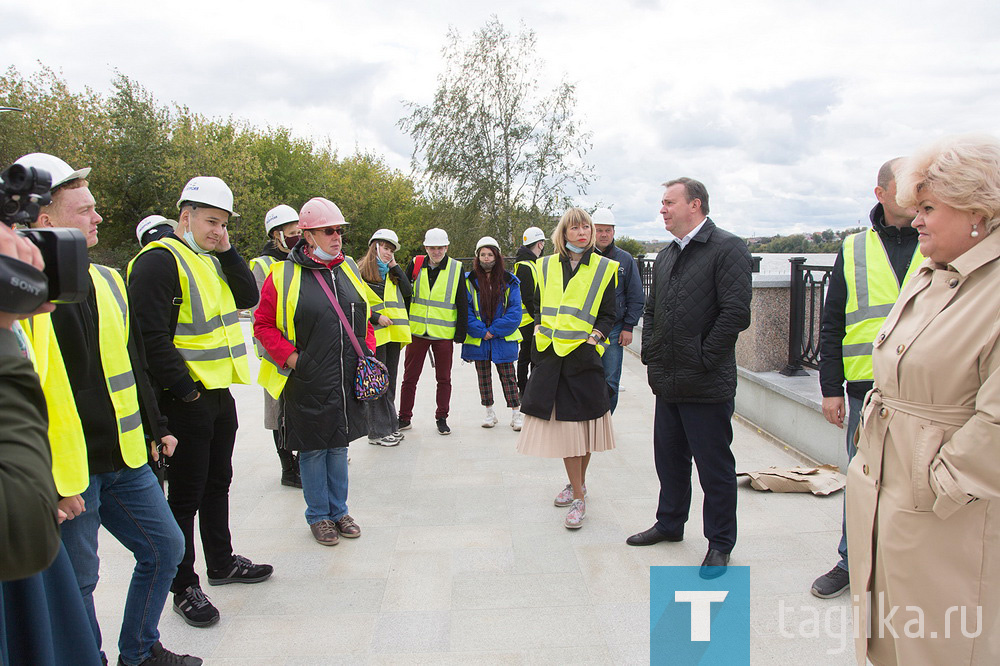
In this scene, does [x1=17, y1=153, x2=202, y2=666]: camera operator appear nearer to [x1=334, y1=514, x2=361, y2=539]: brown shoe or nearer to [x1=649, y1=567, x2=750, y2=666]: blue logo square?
[x1=334, y1=514, x2=361, y2=539]: brown shoe

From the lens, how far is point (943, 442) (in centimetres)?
189

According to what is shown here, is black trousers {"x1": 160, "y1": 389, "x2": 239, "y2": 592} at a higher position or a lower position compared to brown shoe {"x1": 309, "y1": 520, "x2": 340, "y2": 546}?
higher

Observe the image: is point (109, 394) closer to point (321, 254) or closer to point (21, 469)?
point (21, 469)

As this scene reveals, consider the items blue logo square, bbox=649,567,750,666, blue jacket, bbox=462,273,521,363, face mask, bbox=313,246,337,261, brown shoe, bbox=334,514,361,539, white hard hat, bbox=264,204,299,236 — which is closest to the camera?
blue logo square, bbox=649,567,750,666

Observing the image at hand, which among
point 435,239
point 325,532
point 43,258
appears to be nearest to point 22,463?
point 43,258

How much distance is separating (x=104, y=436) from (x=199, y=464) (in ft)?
2.86

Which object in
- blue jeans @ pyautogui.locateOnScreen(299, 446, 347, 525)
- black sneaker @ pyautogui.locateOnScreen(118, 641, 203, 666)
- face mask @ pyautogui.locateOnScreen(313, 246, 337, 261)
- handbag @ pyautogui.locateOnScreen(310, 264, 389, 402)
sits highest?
face mask @ pyautogui.locateOnScreen(313, 246, 337, 261)

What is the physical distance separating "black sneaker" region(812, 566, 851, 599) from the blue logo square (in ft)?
1.05

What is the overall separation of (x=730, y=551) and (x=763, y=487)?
121 cm

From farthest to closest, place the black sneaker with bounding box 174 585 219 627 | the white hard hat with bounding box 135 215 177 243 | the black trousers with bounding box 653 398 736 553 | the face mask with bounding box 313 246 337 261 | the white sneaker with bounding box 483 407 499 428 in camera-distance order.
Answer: the white sneaker with bounding box 483 407 499 428 < the face mask with bounding box 313 246 337 261 < the white hard hat with bounding box 135 215 177 243 < the black trousers with bounding box 653 398 736 553 < the black sneaker with bounding box 174 585 219 627

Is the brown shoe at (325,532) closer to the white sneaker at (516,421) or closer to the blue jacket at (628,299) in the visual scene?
the white sneaker at (516,421)

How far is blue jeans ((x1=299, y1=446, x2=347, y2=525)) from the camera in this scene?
12.7 ft

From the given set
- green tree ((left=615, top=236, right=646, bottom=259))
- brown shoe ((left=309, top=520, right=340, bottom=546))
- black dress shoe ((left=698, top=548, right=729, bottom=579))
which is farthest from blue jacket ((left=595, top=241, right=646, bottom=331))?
green tree ((left=615, top=236, right=646, bottom=259))

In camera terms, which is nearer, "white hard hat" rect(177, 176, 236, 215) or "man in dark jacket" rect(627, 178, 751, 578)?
"white hard hat" rect(177, 176, 236, 215)
